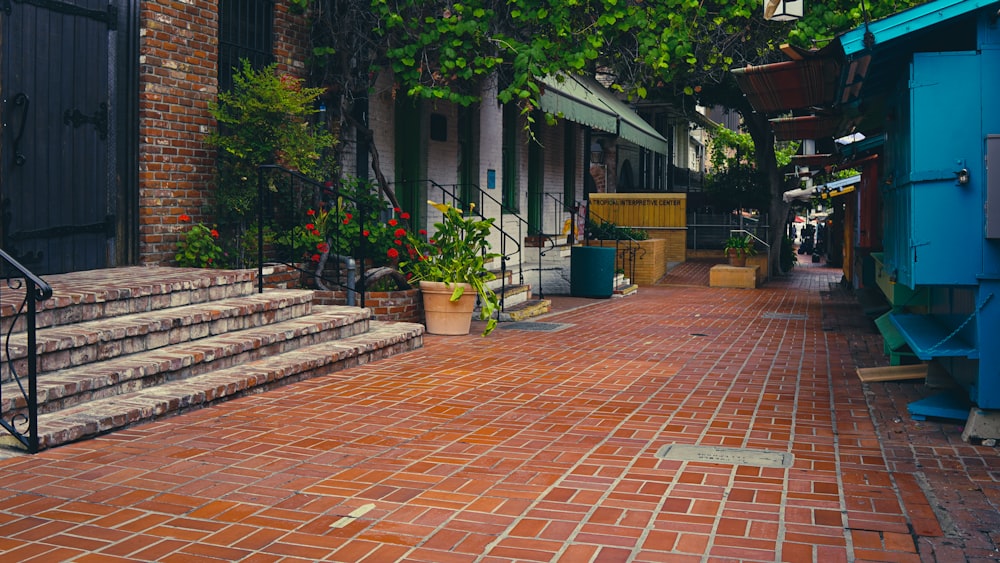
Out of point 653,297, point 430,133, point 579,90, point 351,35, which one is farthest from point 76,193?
point 653,297

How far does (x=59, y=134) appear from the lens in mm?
7965

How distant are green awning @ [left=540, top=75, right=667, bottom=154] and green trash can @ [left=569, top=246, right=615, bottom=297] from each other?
6.87ft

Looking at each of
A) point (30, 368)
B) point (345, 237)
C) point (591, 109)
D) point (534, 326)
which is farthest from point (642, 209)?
point (30, 368)

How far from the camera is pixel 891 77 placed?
23.6 feet

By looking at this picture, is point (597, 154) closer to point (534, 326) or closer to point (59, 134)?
point (534, 326)

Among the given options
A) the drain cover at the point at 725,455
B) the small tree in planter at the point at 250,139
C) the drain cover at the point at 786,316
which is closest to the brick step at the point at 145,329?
the small tree in planter at the point at 250,139

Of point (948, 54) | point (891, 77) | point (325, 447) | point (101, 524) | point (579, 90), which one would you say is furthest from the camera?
point (579, 90)

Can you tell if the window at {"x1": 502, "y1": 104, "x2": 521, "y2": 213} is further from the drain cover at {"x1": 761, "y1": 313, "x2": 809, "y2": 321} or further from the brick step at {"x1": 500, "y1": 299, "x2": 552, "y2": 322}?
the drain cover at {"x1": 761, "y1": 313, "x2": 809, "y2": 321}

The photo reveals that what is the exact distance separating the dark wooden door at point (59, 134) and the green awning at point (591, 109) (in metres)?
5.37

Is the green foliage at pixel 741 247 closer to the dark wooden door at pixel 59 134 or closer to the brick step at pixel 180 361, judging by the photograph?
the brick step at pixel 180 361

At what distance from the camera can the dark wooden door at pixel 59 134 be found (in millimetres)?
7504

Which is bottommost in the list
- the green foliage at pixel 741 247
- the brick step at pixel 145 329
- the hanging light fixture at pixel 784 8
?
the brick step at pixel 145 329

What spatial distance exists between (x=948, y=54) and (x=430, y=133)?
27.9ft

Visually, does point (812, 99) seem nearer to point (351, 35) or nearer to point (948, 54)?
point (948, 54)
